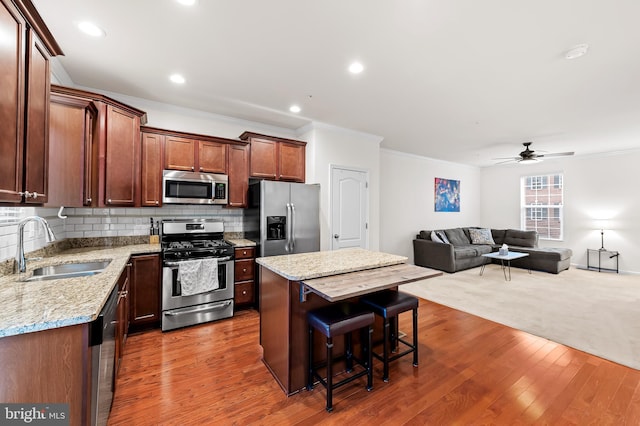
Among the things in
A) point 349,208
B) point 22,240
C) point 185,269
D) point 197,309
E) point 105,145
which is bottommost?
point 197,309

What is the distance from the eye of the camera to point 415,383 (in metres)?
2.17

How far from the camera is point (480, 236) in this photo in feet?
23.2

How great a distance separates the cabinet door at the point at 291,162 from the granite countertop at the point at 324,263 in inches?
71.6

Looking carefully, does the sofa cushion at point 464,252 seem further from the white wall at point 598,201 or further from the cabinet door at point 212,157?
the cabinet door at point 212,157

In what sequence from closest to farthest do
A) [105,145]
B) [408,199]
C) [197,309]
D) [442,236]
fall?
[105,145], [197,309], [442,236], [408,199]

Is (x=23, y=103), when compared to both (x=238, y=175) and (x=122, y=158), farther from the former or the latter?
(x=238, y=175)

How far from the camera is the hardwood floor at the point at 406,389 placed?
1825mm

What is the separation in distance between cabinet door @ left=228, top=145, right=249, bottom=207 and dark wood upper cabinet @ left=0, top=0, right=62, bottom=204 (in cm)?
221

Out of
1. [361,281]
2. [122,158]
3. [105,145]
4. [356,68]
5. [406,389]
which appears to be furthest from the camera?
[122,158]

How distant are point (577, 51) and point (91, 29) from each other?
402 cm

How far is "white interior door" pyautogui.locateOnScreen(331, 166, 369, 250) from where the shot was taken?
14.8 ft

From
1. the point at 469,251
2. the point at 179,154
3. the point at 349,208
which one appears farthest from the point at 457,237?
the point at 179,154

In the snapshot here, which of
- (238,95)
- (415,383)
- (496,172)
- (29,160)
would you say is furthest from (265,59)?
(496,172)

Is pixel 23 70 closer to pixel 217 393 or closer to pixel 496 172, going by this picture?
pixel 217 393
